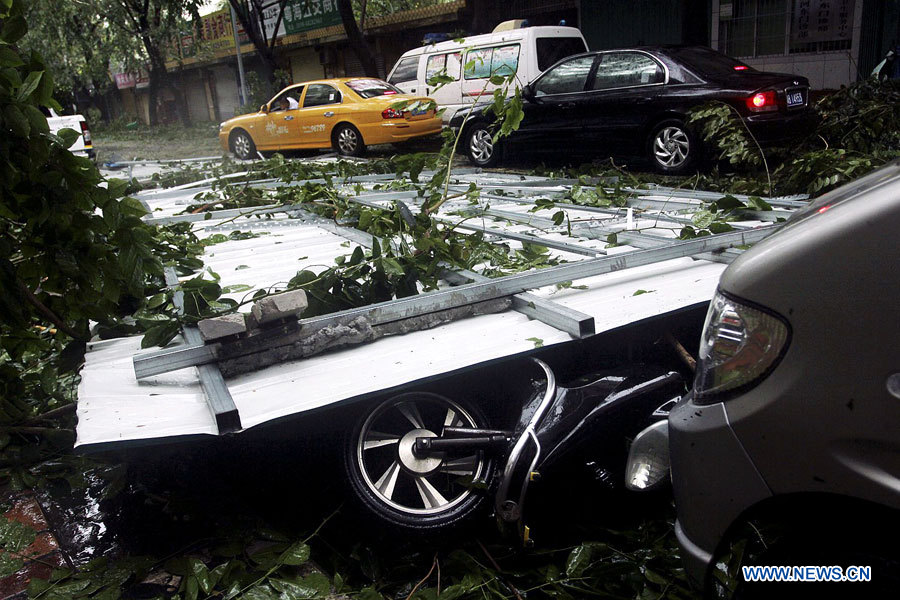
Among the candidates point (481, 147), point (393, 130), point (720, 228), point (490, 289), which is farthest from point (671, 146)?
point (393, 130)

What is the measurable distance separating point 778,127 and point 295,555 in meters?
7.59

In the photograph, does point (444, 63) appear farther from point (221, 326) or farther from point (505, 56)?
point (221, 326)

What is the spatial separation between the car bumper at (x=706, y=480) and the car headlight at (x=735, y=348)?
5 centimetres

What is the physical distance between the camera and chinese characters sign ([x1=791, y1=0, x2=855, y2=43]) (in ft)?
42.8

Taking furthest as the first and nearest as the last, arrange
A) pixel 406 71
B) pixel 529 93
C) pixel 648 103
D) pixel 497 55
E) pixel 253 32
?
pixel 253 32 → pixel 406 71 → pixel 497 55 → pixel 529 93 → pixel 648 103

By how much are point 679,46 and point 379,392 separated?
8303 millimetres

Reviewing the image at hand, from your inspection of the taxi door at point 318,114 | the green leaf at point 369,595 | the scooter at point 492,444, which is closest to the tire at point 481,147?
the taxi door at point 318,114

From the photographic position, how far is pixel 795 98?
8.28 meters

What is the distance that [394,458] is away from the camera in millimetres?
2654

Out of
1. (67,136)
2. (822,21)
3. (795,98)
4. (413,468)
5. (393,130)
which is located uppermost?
(822,21)

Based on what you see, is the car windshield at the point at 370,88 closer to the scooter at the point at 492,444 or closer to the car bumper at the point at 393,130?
the car bumper at the point at 393,130

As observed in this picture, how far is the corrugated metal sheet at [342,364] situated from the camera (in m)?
2.28

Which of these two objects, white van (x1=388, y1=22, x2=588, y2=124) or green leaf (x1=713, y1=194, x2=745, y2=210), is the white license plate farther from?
white van (x1=388, y1=22, x2=588, y2=124)

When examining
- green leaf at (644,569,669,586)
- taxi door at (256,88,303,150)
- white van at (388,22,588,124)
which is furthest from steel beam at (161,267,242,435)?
taxi door at (256,88,303,150)
